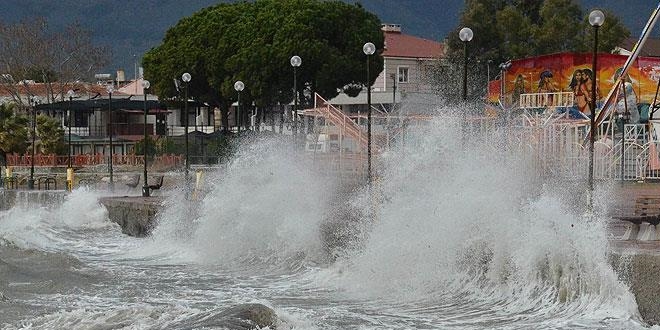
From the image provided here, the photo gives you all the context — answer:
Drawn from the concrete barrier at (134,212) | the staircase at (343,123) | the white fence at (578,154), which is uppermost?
the staircase at (343,123)

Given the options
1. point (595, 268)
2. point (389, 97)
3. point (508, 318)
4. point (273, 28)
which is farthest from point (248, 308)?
point (389, 97)

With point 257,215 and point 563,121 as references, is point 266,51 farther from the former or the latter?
point 257,215

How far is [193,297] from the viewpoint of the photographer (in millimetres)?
18594

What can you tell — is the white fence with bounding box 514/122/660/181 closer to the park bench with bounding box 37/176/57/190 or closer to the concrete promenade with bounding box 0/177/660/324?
the concrete promenade with bounding box 0/177/660/324

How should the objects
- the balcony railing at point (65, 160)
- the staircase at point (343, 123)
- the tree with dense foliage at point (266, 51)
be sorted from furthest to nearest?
the tree with dense foliage at point (266, 51)
the balcony railing at point (65, 160)
the staircase at point (343, 123)

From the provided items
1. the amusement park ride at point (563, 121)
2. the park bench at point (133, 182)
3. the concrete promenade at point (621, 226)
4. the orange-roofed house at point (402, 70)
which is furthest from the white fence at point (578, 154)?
the orange-roofed house at point (402, 70)

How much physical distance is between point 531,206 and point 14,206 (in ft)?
99.9

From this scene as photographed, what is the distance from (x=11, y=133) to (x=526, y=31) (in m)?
33.7

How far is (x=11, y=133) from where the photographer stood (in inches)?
2274

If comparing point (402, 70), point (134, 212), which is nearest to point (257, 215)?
point (134, 212)

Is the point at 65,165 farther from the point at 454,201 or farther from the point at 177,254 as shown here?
the point at 454,201

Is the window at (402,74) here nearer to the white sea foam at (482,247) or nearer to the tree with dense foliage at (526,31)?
the tree with dense foliage at (526,31)

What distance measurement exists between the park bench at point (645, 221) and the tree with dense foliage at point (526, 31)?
51544 mm

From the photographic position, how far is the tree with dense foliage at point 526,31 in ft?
236
